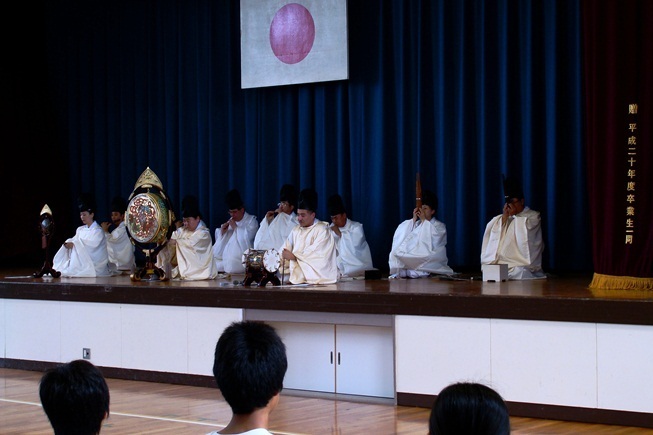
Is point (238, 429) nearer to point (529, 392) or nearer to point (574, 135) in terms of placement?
point (529, 392)

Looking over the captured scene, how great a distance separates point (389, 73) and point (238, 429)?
8.04 meters

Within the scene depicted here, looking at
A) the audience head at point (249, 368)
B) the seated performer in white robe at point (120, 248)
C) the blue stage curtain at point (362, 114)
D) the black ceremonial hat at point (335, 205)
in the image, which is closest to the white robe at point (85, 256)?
the seated performer in white robe at point (120, 248)

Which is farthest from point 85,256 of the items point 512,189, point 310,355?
point 512,189

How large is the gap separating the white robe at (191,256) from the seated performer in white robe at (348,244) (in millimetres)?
1357

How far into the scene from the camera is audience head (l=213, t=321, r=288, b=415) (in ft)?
8.54

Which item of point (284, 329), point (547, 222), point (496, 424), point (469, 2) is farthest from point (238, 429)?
point (469, 2)

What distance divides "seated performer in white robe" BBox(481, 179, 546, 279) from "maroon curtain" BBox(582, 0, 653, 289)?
197 cm

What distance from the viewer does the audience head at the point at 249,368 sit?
2604 mm

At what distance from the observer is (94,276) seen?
30.9 feet

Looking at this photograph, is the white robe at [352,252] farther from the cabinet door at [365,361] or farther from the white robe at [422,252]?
the cabinet door at [365,361]

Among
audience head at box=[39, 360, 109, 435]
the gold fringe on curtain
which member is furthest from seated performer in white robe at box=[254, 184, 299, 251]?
audience head at box=[39, 360, 109, 435]

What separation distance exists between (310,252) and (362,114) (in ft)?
9.74

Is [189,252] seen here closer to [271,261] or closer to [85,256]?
[271,261]

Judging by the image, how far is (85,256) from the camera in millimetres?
9484
